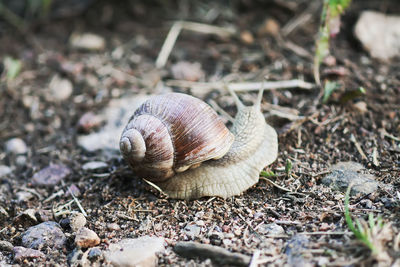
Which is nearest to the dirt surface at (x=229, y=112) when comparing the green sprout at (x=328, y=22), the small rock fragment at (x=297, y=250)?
the small rock fragment at (x=297, y=250)

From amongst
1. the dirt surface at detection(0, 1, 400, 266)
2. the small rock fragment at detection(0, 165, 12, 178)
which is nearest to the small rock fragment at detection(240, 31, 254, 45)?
the dirt surface at detection(0, 1, 400, 266)

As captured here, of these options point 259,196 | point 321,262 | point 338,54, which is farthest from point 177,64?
point 321,262

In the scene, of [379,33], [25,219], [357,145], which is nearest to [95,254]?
[25,219]

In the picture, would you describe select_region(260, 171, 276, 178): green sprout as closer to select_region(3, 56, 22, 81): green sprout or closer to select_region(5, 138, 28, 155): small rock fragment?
select_region(5, 138, 28, 155): small rock fragment

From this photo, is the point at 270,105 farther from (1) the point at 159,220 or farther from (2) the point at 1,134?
(2) the point at 1,134

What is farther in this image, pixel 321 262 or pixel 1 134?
pixel 1 134

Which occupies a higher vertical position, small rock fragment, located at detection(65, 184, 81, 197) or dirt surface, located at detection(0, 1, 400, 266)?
dirt surface, located at detection(0, 1, 400, 266)

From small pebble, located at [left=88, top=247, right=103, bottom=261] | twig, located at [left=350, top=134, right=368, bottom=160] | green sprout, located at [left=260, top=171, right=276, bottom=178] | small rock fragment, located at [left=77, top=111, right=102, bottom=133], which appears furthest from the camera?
small rock fragment, located at [left=77, top=111, right=102, bottom=133]
